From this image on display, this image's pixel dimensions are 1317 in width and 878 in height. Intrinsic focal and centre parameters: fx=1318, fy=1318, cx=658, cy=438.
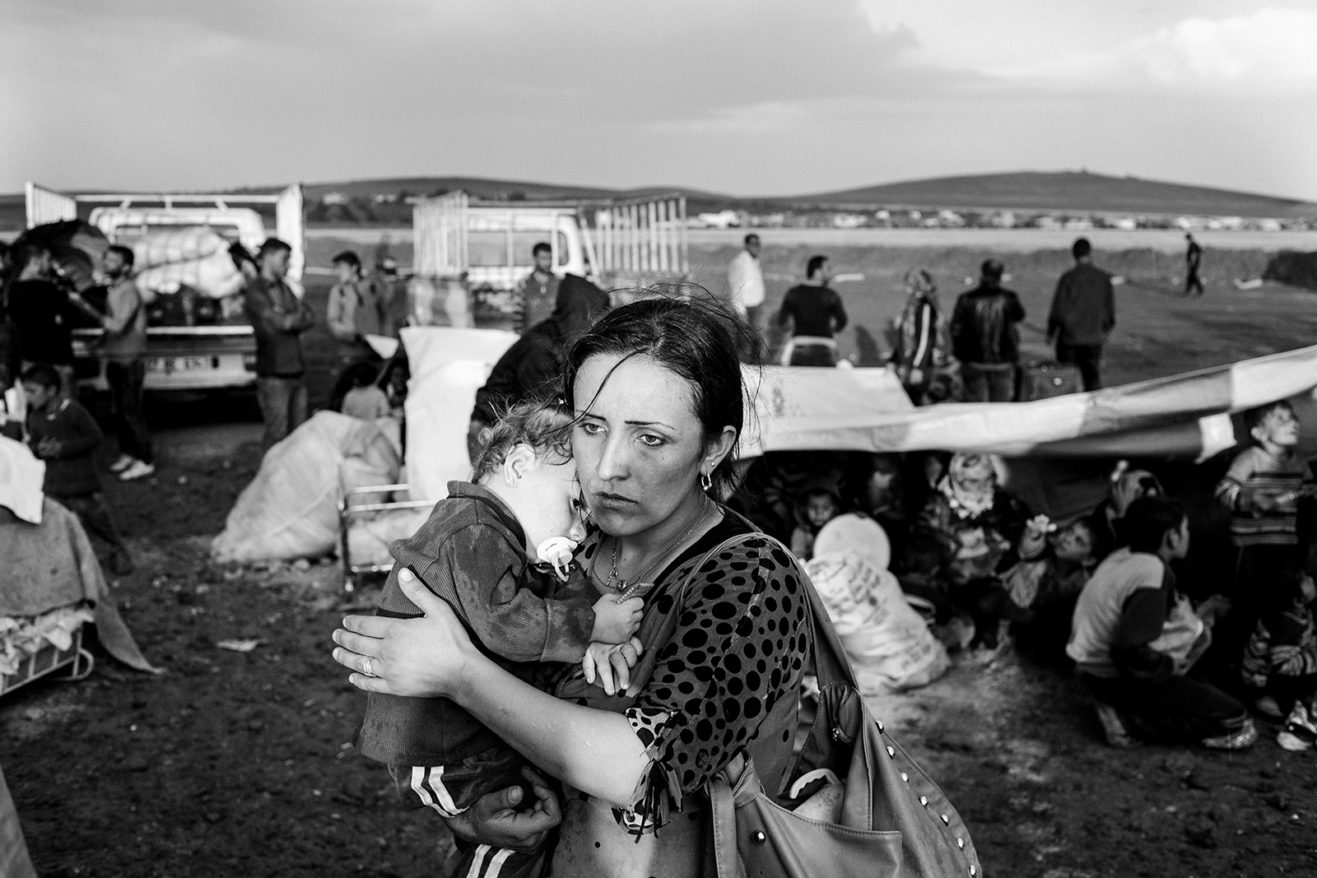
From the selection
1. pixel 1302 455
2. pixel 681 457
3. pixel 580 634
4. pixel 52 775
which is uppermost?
pixel 681 457

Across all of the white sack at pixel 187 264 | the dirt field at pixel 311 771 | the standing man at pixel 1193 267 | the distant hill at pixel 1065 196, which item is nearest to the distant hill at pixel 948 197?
the distant hill at pixel 1065 196

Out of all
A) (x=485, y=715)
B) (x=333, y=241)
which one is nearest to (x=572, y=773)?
(x=485, y=715)

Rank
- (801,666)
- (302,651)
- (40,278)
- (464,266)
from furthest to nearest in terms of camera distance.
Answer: (464,266) < (40,278) < (302,651) < (801,666)

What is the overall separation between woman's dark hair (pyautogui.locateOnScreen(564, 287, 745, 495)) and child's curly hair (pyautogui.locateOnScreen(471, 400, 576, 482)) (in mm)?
130

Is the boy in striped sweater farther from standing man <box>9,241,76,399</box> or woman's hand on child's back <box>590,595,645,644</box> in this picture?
standing man <box>9,241,76,399</box>

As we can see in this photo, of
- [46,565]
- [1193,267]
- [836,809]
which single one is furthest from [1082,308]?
[1193,267]

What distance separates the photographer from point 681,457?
6.03 ft

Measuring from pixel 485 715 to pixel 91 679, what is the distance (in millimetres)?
→ 4905

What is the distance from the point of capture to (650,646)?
5.78 feet

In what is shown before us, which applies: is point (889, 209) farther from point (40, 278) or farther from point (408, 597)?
point (408, 597)

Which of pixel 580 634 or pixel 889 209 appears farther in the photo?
pixel 889 209

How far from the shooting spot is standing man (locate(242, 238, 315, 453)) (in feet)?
31.9

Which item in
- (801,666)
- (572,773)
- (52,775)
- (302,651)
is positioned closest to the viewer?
(572,773)

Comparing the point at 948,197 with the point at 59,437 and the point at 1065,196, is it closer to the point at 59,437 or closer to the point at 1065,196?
the point at 1065,196
